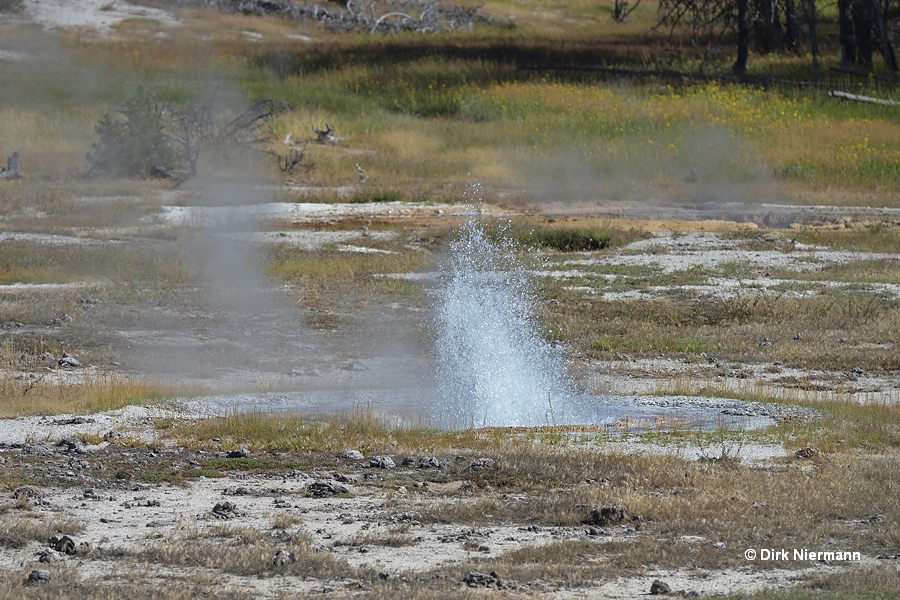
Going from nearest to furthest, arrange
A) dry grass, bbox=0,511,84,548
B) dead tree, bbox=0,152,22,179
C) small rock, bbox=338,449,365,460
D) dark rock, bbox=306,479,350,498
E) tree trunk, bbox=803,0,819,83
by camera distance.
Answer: dry grass, bbox=0,511,84,548 → dark rock, bbox=306,479,350,498 → small rock, bbox=338,449,365,460 → dead tree, bbox=0,152,22,179 → tree trunk, bbox=803,0,819,83

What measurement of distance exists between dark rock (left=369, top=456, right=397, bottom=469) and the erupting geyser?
1.79 m

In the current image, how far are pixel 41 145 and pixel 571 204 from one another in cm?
1122

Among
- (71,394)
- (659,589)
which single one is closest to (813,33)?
(71,394)

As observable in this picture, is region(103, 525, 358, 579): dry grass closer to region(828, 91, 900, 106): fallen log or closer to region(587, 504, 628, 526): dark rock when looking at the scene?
region(587, 504, 628, 526): dark rock

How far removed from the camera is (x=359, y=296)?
1602 centimetres

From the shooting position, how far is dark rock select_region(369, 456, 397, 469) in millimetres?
8484

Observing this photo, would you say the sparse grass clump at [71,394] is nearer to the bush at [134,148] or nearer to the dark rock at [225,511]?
the dark rock at [225,511]

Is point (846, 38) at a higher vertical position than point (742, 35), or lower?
lower

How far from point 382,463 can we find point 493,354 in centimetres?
456

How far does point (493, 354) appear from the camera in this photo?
42.5ft

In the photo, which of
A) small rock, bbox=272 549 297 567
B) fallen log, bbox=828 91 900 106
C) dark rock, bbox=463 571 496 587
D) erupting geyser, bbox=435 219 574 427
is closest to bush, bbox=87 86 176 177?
erupting geyser, bbox=435 219 574 427

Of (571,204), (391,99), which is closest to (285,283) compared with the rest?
(571,204)

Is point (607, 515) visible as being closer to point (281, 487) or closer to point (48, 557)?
point (281, 487)

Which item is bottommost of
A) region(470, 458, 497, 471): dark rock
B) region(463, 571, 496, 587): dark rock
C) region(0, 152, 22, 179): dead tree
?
region(0, 152, 22, 179): dead tree
